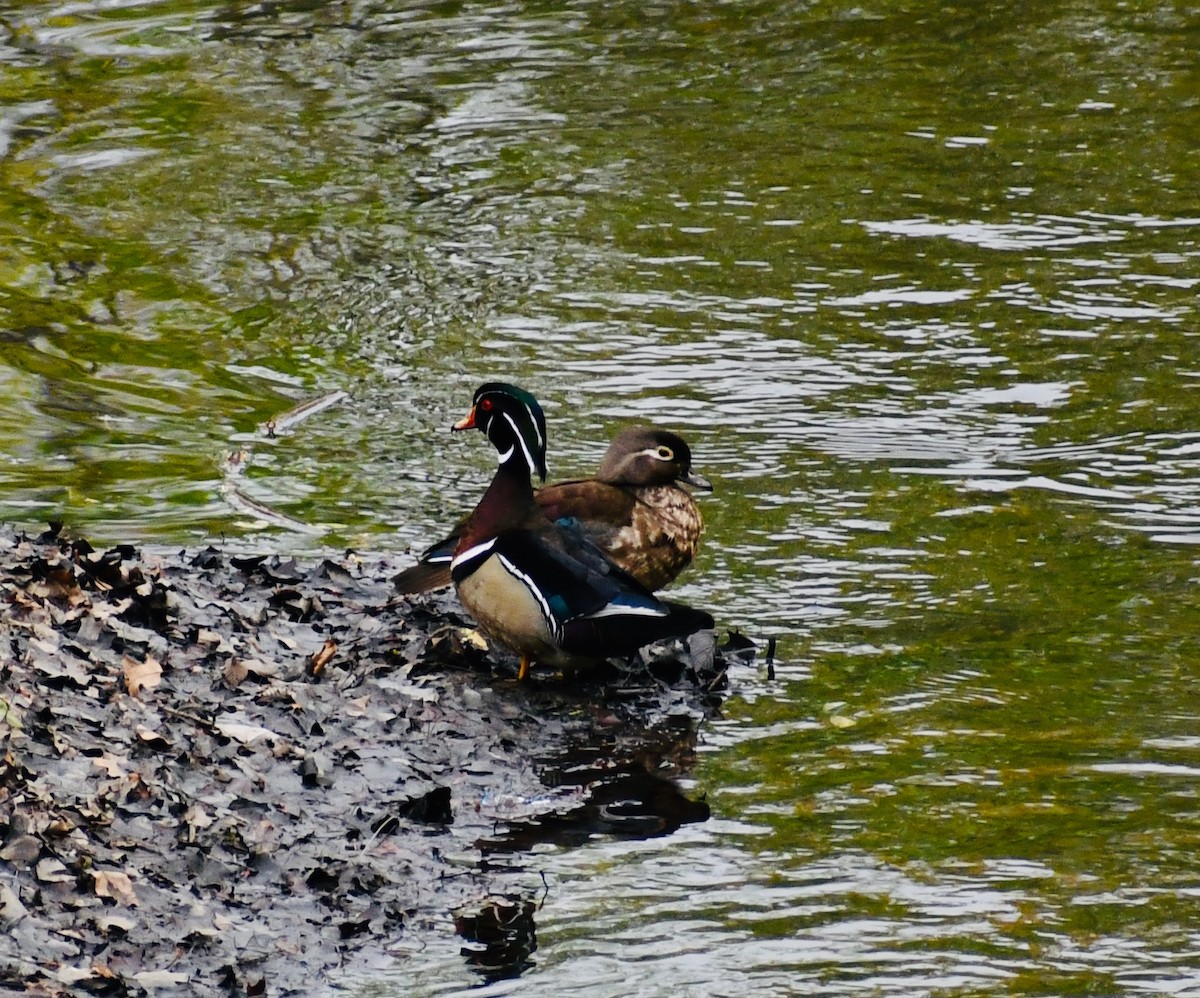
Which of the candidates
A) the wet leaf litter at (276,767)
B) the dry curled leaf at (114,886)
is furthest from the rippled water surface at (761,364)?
the dry curled leaf at (114,886)

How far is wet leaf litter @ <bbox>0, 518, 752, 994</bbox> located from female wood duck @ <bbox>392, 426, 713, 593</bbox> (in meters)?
0.38

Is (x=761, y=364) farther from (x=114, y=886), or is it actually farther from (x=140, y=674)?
(x=114, y=886)

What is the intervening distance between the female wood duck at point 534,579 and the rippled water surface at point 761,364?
1.78ft

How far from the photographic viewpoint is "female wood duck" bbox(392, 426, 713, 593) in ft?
29.5

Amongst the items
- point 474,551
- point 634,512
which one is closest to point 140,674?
point 474,551

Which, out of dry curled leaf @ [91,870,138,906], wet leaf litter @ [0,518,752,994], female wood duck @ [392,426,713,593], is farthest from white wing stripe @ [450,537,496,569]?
dry curled leaf @ [91,870,138,906]

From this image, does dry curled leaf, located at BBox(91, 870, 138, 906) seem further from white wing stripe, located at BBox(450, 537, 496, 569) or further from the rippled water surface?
white wing stripe, located at BBox(450, 537, 496, 569)

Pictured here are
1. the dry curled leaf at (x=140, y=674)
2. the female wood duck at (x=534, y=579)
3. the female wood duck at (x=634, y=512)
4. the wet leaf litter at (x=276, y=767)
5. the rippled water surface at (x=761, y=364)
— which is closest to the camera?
the wet leaf litter at (x=276, y=767)

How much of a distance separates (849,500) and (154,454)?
3968mm

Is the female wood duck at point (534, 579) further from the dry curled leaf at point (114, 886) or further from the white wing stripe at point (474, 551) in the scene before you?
the dry curled leaf at point (114, 886)

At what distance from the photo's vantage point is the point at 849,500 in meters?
10.7

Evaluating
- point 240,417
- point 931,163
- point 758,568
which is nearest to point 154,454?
point 240,417

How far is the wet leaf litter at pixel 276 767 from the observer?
6125 mm

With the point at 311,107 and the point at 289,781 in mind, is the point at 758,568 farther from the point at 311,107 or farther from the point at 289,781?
the point at 311,107
